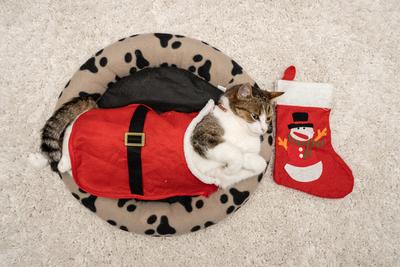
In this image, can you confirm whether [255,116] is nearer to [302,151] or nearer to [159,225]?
[302,151]

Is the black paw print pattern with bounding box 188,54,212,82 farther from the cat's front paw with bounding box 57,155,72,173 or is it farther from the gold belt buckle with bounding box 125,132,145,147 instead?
the cat's front paw with bounding box 57,155,72,173

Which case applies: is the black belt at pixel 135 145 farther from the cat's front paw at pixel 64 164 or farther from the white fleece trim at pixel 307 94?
the white fleece trim at pixel 307 94

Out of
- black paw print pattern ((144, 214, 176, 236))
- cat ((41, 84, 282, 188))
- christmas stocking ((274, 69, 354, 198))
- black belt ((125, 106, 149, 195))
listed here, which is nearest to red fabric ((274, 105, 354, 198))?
christmas stocking ((274, 69, 354, 198))

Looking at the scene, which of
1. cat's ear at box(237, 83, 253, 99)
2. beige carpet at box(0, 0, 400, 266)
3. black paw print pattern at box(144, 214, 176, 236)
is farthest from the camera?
beige carpet at box(0, 0, 400, 266)

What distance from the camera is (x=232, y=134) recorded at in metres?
1.13

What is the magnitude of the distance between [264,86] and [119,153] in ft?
2.58

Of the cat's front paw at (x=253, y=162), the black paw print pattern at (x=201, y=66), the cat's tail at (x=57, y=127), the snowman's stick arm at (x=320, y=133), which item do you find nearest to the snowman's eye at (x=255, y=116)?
the cat's front paw at (x=253, y=162)

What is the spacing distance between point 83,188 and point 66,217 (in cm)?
36

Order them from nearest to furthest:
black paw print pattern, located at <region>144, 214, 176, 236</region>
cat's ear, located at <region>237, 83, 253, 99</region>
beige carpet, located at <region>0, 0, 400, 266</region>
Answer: cat's ear, located at <region>237, 83, 253, 99</region> < black paw print pattern, located at <region>144, 214, 176, 236</region> < beige carpet, located at <region>0, 0, 400, 266</region>

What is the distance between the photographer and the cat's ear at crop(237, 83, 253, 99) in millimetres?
1055

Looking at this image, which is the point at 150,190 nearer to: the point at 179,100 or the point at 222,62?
the point at 179,100

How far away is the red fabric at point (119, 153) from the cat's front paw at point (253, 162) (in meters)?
0.19

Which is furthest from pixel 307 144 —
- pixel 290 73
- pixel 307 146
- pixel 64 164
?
pixel 64 164

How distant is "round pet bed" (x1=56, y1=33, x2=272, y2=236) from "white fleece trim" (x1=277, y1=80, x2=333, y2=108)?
8.7 inches
